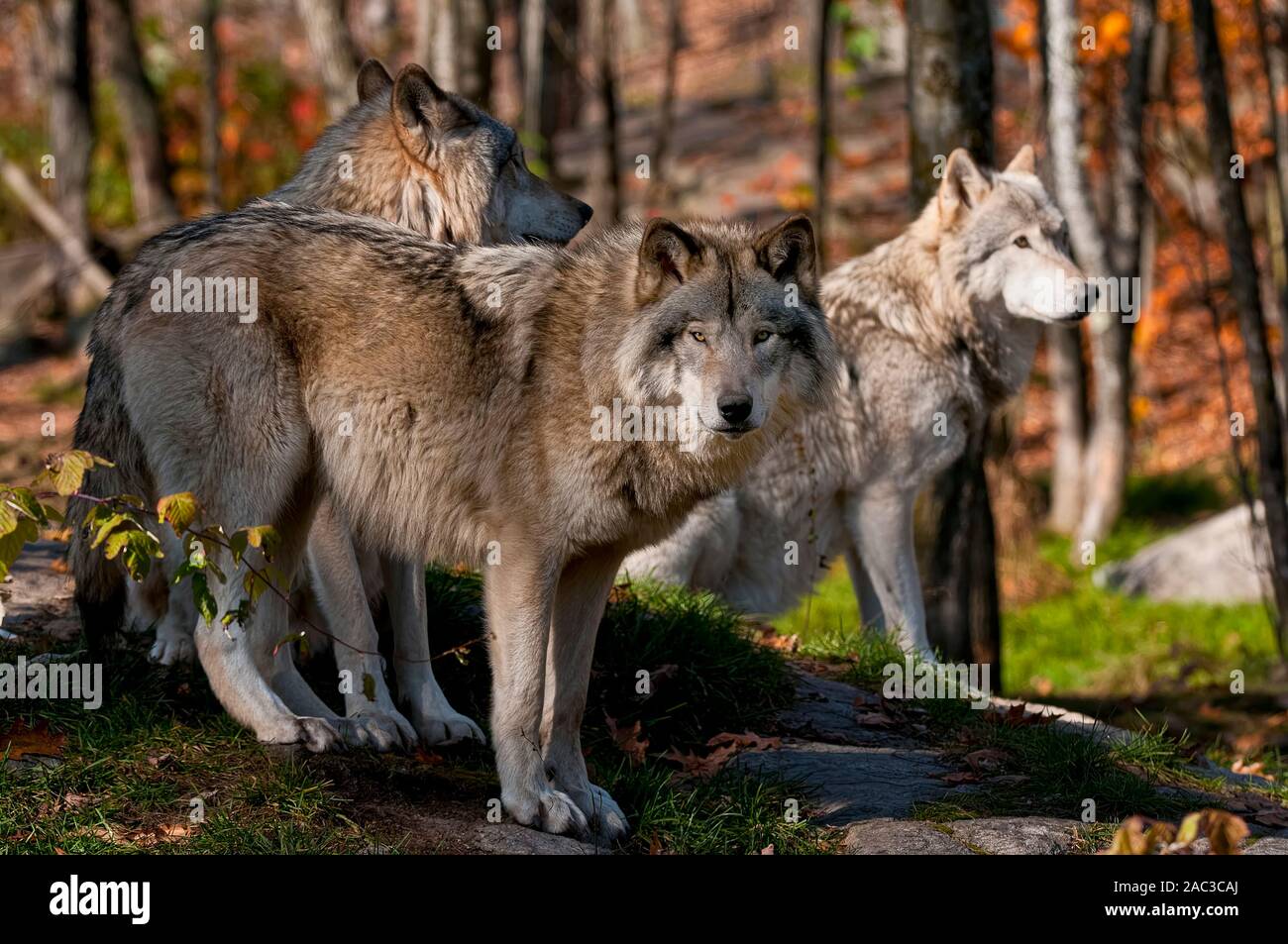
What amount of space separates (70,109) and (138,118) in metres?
1.06

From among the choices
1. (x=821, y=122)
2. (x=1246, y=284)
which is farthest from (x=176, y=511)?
(x=821, y=122)

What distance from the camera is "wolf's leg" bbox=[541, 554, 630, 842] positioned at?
199 inches

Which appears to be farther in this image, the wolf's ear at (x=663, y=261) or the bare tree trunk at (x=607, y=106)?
the bare tree trunk at (x=607, y=106)

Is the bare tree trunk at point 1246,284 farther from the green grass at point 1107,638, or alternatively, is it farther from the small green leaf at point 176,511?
the small green leaf at point 176,511

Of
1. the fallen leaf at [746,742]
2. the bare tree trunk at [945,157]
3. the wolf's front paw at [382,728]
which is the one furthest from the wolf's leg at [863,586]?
the wolf's front paw at [382,728]

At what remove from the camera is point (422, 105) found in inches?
234

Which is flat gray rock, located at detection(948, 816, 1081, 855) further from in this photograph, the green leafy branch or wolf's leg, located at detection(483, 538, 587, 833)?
the green leafy branch

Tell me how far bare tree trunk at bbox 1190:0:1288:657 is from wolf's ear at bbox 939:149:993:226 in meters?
1.87

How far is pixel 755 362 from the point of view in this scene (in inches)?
183

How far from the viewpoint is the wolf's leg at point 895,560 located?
7855 mm

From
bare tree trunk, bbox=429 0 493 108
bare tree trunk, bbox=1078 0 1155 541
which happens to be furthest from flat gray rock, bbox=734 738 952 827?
bare tree trunk, bbox=1078 0 1155 541

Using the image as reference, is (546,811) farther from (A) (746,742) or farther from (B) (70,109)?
(B) (70,109)
